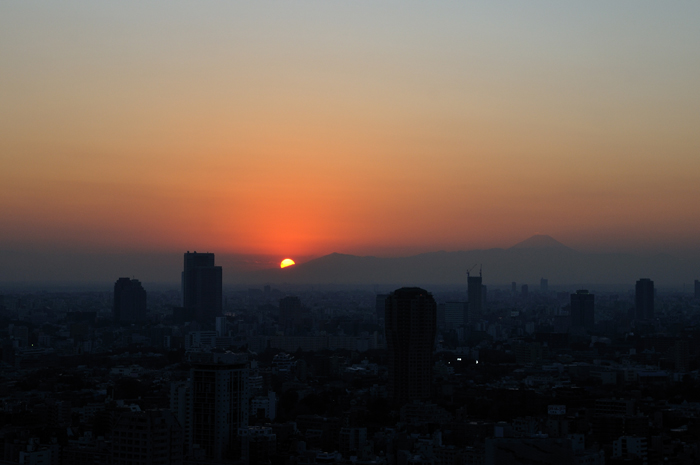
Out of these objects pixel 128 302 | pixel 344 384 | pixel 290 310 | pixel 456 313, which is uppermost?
pixel 128 302

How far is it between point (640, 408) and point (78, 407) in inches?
652

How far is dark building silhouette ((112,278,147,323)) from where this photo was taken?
75.2m

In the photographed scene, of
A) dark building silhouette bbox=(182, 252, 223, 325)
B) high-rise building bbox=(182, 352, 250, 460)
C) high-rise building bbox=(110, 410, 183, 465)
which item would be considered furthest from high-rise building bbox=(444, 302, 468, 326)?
high-rise building bbox=(110, 410, 183, 465)

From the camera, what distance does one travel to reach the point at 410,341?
3500 cm

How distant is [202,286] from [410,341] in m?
45.7

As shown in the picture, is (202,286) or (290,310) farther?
(202,286)

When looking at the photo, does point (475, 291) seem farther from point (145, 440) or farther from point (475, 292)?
point (145, 440)

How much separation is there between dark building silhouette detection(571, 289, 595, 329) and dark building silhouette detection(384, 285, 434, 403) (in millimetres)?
39832

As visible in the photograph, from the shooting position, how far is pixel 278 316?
77625 millimetres

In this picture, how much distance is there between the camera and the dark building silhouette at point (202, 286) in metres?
77.6

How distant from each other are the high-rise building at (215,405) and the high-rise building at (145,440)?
20.2 ft

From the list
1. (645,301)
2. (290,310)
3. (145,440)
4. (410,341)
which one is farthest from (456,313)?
(145,440)

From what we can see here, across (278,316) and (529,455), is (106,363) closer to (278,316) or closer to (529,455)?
(278,316)

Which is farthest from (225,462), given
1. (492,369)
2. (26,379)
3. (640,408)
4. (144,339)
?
(144,339)
